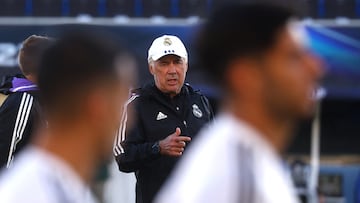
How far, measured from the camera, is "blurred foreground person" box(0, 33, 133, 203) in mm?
2996

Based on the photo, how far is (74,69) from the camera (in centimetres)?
311

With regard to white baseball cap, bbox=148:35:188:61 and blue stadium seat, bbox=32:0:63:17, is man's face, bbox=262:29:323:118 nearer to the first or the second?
white baseball cap, bbox=148:35:188:61

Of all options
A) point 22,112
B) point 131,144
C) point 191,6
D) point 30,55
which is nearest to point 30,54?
point 30,55

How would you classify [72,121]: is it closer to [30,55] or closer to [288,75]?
[288,75]

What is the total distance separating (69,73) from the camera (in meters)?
3.10

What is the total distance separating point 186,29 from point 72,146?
10.9m

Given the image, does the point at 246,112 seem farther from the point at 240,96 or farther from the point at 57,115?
the point at 57,115

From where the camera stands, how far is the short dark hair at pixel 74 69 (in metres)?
3.10

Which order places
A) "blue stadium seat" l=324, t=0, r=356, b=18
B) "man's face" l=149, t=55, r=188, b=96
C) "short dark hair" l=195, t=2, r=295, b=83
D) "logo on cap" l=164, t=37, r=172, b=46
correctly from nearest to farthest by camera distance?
"short dark hair" l=195, t=2, r=295, b=83
"man's face" l=149, t=55, r=188, b=96
"logo on cap" l=164, t=37, r=172, b=46
"blue stadium seat" l=324, t=0, r=356, b=18

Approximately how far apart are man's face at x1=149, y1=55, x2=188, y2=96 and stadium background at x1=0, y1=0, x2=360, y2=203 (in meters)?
6.49

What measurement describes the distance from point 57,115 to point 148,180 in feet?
12.3

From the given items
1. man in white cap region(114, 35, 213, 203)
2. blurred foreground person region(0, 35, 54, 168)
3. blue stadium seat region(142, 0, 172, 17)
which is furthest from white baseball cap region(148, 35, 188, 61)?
blue stadium seat region(142, 0, 172, 17)

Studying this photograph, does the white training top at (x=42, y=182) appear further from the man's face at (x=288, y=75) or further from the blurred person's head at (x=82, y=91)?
the man's face at (x=288, y=75)

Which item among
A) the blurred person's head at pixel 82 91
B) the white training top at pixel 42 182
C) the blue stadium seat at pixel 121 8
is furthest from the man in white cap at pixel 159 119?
the blue stadium seat at pixel 121 8
